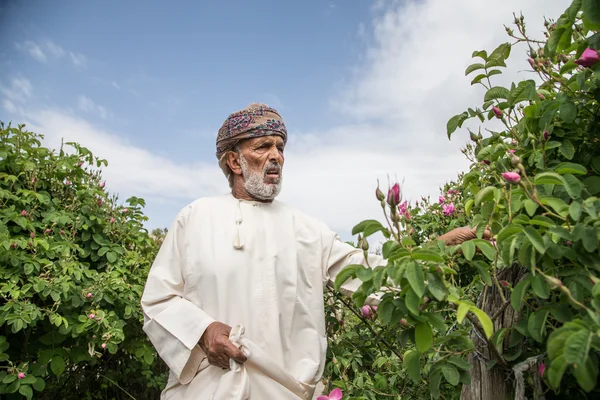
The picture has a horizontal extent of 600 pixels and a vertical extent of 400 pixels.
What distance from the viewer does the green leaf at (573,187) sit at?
4.06 ft

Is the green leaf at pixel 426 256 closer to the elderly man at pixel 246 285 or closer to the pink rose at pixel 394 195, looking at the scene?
the pink rose at pixel 394 195

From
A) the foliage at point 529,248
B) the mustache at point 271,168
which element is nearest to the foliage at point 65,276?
the mustache at point 271,168

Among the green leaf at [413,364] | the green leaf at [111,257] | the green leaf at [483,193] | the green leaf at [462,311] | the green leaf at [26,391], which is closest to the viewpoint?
the green leaf at [462,311]

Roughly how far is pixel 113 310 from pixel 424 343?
2622 millimetres

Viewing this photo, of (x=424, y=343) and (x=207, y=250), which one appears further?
(x=207, y=250)

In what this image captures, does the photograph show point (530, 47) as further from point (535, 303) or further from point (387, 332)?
point (387, 332)

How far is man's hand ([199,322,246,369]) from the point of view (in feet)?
6.49

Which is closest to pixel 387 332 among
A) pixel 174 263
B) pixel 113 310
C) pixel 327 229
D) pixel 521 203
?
pixel 327 229

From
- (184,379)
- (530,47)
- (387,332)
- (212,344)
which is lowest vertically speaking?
(184,379)

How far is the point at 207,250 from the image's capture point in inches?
87.7

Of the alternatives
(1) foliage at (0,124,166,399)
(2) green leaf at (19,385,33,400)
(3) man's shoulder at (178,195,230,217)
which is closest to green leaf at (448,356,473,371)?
(3) man's shoulder at (178,195,230,217)

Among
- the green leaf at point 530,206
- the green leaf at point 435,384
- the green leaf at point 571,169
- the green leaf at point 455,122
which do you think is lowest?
the green leaf at point 435,384

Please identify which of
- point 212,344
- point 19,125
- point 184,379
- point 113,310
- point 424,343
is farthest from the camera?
point 19,125

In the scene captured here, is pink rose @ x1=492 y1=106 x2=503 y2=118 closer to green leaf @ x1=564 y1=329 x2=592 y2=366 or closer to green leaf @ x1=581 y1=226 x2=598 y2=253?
green leaf @ x1=581 y1=226 x2=598 y2=253
